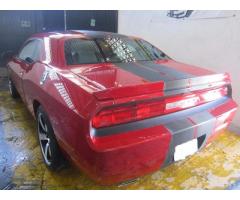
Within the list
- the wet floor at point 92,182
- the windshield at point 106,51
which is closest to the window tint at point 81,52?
the windshield at point 106,51

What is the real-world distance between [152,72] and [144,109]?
454 mm

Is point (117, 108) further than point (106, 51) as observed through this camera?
No

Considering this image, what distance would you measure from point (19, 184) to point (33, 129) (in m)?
1.03

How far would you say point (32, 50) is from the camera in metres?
2.74

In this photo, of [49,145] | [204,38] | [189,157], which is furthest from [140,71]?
[204,38]

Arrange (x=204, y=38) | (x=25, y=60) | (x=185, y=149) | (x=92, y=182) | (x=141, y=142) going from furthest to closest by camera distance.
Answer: (x=204, y=38), (x=25, y=60), (x=92, y=182), (x=185, y=149), (x=141, y=142)

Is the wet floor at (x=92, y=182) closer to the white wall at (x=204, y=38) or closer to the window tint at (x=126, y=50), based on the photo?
the white wall at (x=204, y=38)

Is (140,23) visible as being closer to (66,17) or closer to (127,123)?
(66,17)

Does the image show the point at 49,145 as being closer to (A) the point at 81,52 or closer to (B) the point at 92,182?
(B) the point at 92,182

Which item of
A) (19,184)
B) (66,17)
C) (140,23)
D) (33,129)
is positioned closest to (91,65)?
(19,184)

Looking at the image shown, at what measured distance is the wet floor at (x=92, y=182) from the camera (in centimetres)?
192

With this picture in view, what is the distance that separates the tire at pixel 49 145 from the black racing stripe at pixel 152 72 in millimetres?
770

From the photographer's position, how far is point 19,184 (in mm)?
1899

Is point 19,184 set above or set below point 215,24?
below
